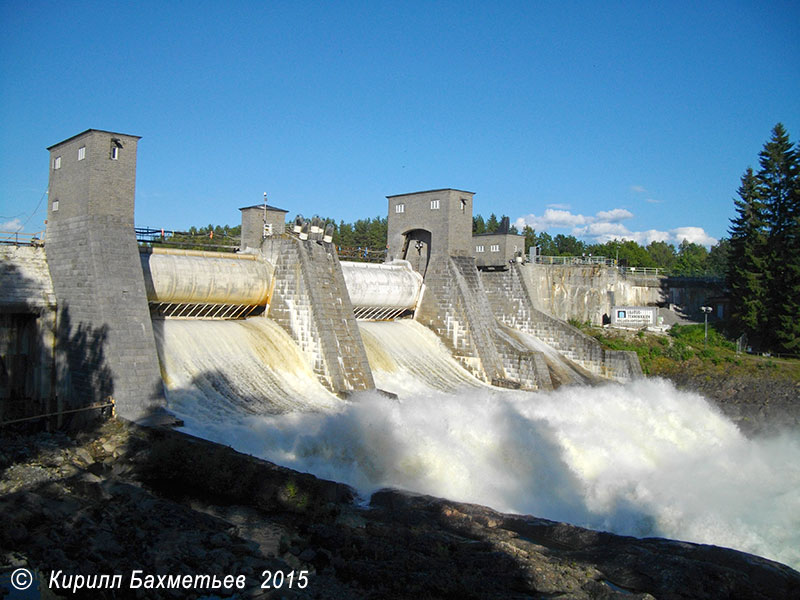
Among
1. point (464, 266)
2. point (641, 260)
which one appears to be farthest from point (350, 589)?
point (641, 260)

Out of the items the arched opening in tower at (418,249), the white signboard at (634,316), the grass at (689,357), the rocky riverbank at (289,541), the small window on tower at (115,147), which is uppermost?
the small window on tower at (115,147)

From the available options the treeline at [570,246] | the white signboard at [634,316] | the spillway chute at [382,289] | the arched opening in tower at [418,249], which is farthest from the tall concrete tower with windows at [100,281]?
the treeline at [570,246]

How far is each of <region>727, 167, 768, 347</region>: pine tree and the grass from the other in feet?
5.95

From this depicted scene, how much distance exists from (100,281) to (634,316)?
24784 millimetres

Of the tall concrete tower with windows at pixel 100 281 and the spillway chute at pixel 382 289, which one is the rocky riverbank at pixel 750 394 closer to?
the spillway chute at pixel 382 289

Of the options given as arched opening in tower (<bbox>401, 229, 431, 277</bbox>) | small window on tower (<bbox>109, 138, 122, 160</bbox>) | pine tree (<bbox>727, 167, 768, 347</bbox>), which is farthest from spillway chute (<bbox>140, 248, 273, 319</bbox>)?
pine tree (<bbox>727, 167, 768, 347</bbox>)

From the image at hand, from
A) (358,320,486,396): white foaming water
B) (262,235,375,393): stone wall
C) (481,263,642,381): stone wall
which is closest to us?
(262,235,375,393): stone wall

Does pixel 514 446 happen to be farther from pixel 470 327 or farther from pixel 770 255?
pixel 770 255

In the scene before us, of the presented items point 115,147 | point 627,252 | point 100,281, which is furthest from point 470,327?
point 627,252

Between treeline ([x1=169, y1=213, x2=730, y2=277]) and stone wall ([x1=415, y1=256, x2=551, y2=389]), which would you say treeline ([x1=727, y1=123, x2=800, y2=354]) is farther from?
treeline ([x1=169, y1=213, x2=730, y2=277])

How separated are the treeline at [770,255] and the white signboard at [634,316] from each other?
4931 millimetres

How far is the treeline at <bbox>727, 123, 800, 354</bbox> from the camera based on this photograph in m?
30.8

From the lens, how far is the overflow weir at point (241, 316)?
1456 cm

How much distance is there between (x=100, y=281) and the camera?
14.5 m
